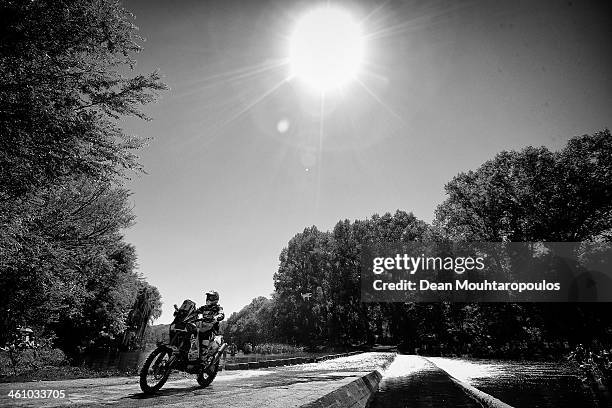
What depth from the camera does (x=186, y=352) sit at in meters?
6.39

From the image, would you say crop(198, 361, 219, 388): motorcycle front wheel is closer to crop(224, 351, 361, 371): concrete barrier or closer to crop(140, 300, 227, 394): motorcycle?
crop(140, 300, 227, 394): motorcycle

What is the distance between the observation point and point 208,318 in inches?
281

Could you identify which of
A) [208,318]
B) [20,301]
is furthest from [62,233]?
[208,318]

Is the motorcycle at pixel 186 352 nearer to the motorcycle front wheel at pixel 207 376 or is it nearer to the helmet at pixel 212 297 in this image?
the motorcycle front wheel at pixel 207 376

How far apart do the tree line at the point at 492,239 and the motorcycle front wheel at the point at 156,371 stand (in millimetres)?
38956

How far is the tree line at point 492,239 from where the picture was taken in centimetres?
3497

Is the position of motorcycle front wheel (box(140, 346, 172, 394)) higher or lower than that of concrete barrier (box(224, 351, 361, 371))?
higher

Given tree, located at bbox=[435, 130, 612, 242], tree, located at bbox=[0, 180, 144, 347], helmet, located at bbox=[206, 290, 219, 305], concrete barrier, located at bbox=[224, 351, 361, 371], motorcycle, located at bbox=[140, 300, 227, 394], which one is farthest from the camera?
tree, located at bbox=[435, 130, 612, 242]

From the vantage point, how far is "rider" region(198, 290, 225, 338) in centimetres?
712

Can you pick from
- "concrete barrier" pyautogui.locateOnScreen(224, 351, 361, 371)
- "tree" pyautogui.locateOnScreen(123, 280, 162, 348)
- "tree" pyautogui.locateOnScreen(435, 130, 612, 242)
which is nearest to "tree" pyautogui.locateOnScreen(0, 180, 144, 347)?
"concrete barrier" pyautogui.locateOnScreen(224, 351, 361, 371)

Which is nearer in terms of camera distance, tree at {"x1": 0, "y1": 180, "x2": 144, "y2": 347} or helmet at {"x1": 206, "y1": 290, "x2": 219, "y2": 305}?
helmet at {"x1": 206, "y1": 290, "x2": 219, "y2": 305}

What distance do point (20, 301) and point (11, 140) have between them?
1257cm

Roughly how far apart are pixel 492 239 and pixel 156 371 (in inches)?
1690

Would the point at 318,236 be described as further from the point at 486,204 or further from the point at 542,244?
the point at 542,244
